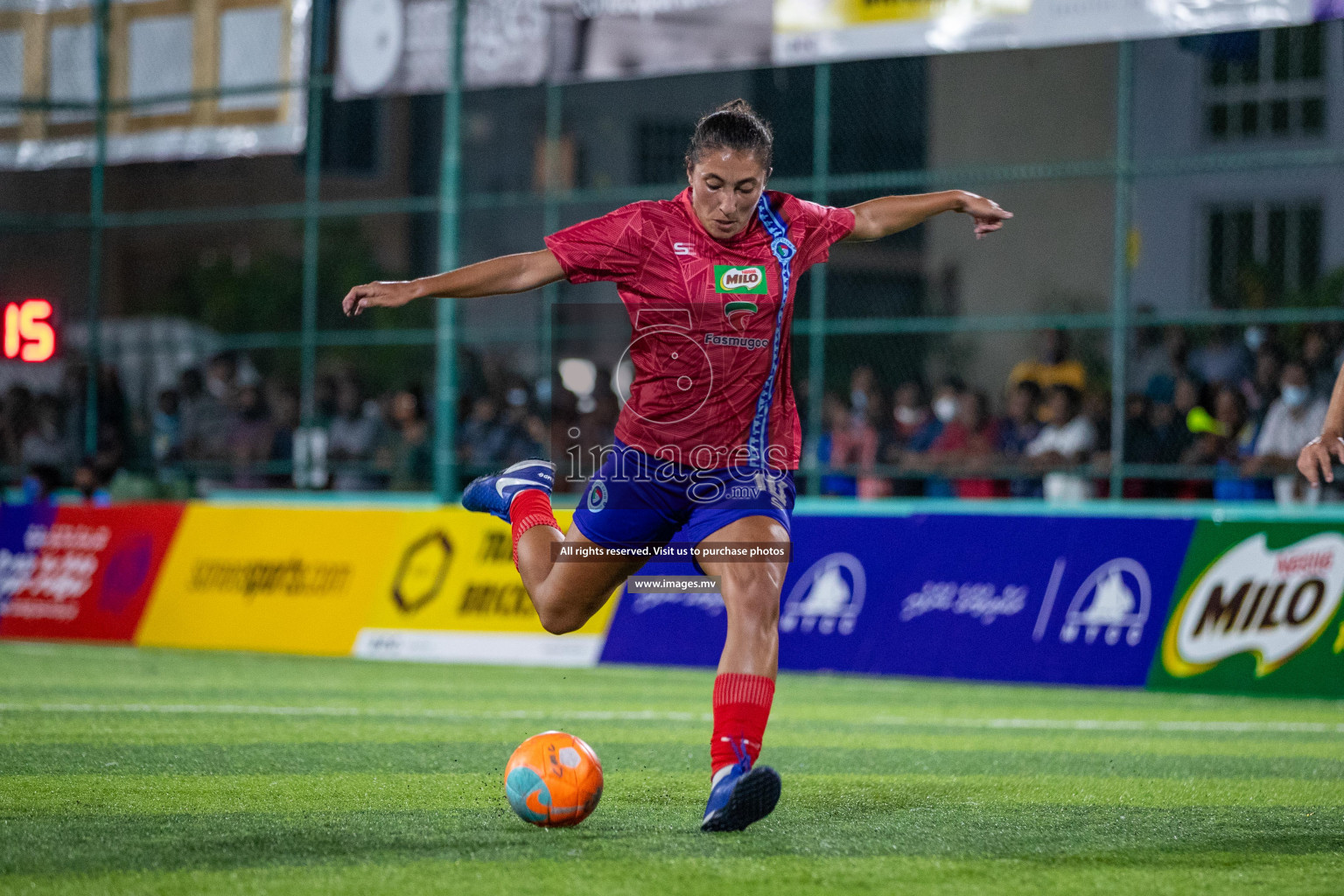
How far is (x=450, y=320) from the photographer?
1529 centimetres

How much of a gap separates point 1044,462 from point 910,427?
85.1 inches

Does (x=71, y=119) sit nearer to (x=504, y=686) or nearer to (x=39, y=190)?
(x=504, y=686)

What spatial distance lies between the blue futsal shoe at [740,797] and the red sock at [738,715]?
0.07 metres

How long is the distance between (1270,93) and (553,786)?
89.3 ft

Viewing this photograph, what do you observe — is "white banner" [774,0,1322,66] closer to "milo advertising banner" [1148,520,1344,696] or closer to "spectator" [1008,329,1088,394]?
"spectator" [1008,329,1088,394]

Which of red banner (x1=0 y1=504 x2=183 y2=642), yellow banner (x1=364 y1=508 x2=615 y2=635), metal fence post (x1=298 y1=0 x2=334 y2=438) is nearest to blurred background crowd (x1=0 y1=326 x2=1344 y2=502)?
metal fence post (x1=298 y1=0 x2=334 y2=438)

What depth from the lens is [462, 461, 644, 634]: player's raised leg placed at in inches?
255

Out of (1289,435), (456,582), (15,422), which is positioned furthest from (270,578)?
(1289,435)

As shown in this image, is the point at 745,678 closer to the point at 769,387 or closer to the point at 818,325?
the point at 769,387

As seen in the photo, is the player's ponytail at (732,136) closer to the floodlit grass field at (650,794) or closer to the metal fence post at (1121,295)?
the floodlit grass field at (650,794)

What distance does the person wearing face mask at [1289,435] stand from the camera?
1334 cm

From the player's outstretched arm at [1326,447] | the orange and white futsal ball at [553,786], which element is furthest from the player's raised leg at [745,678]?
the player's outstretched arm at [1326,447]

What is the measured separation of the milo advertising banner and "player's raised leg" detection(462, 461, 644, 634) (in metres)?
5.99

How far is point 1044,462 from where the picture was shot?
566 inches
